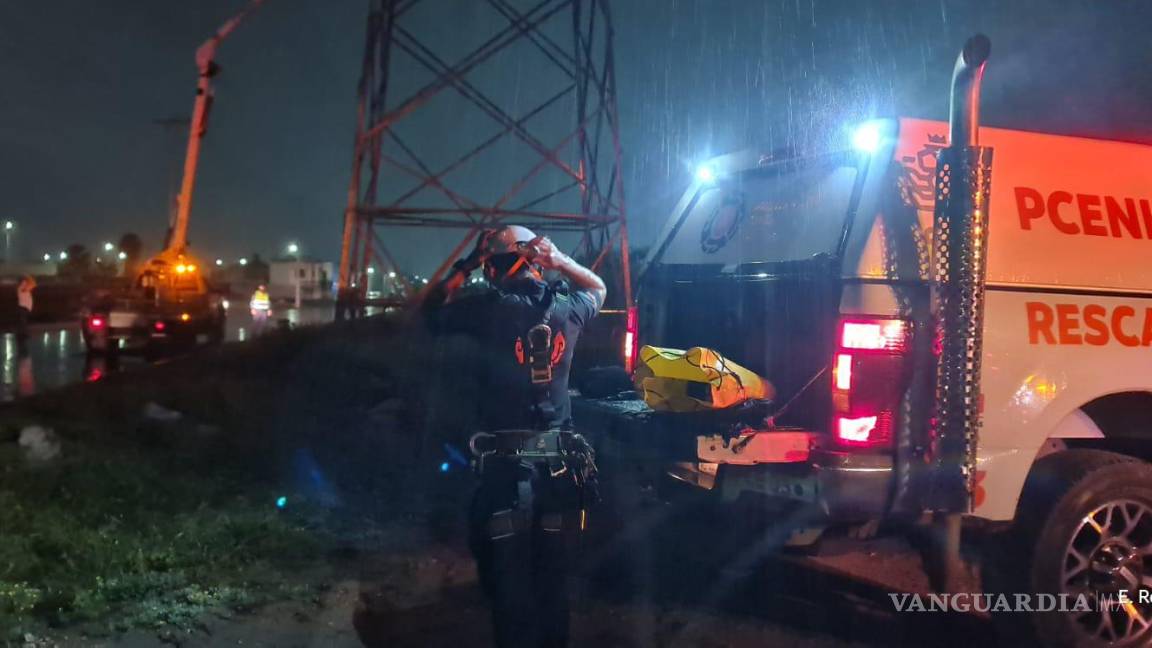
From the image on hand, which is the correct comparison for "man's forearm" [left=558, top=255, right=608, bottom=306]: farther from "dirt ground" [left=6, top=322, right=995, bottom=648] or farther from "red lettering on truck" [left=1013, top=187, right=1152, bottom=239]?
"red lettering on truck" [left=1013, top=187, right=1152, bottom=239]

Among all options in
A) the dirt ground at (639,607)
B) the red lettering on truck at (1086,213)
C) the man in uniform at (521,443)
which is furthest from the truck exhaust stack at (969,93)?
the dirt ground at (639,607)

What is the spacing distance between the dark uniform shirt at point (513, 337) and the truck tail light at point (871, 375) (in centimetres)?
121

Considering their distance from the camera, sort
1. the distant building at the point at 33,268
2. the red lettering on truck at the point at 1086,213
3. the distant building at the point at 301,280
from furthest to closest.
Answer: the distant building at the point at 33,268 → the distant building at the point at 301,280 → the red lettering on truck at the point at 1086,213

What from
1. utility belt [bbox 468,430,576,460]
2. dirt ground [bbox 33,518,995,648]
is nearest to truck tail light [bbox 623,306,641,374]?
dirt ground [bbox 33,518,995,648]

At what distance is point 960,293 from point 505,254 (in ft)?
6.14

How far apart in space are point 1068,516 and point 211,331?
20.3m

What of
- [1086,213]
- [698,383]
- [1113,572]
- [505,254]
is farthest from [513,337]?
[1113,572]

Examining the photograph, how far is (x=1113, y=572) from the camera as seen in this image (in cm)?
416

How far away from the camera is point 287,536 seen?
5.45 metres

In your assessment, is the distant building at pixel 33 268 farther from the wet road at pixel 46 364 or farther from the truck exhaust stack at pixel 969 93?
the truck exhaust stack at pixel 969 93

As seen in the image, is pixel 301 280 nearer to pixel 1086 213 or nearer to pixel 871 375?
pixel 1086 213

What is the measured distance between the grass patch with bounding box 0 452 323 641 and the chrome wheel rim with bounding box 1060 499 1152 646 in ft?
12.3

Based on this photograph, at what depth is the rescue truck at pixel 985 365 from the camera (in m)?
3.72

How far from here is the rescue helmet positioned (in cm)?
398
